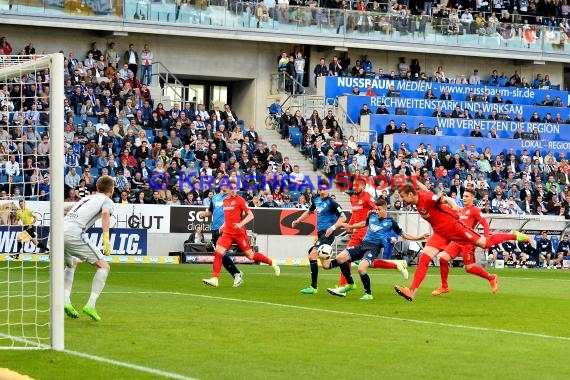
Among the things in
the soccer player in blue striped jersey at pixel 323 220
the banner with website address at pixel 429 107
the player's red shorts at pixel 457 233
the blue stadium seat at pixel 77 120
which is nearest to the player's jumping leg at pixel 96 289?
the player's red shorts at pixel 457 233

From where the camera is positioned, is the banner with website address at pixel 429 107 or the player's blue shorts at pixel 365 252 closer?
the player's blue shorts at pixel 365 252

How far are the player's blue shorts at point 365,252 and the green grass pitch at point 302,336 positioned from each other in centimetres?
76

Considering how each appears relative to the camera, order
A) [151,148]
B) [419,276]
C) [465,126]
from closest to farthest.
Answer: [419,276] → [151,148] → [465,126]

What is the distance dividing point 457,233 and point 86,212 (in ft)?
23.9

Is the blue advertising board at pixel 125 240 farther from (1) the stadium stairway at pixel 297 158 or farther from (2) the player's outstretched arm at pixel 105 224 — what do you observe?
(2) the player's outstretched arm at pixel 105 224

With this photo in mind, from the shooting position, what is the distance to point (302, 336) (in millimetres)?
14289

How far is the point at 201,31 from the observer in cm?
4794

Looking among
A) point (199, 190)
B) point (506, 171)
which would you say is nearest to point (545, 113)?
point (506, 171)

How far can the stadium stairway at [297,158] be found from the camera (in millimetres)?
44969

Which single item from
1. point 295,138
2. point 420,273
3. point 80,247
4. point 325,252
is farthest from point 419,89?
point 80,247

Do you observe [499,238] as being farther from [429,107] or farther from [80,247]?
[429,107]

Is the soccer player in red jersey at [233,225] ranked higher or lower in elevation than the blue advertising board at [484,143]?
lower

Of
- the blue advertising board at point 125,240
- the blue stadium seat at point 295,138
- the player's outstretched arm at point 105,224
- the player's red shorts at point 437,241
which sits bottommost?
the blue advertising board at point 125,240

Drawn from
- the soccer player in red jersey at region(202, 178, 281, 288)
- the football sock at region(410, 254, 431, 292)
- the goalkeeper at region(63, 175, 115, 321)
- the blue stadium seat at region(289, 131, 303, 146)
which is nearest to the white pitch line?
the goalkeeper at region(63, 175, 115, 321)
